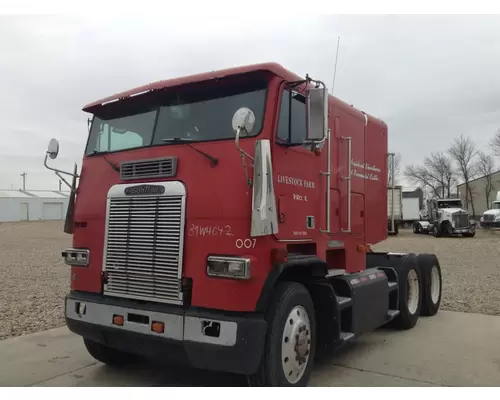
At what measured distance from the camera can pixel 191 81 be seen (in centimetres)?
450

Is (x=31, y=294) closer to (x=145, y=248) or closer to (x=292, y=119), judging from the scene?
(x=145, y=248)

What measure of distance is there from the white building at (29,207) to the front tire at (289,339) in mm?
60508

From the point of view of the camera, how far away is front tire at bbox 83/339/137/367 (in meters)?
5.08

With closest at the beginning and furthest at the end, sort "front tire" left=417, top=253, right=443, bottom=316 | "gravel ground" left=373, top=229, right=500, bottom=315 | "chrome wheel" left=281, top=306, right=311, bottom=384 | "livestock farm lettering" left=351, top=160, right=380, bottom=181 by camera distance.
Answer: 1. "chrome wheel" left=281, top=306, right=311, bottom=384
2. "livestock farm lettering" left=351, top=160, right=380, bottom=181
3. "front tire" left=417, top=253, right=443, bottom=316
4. "gravel ground" left=373, top=229, right=500, bottom=315

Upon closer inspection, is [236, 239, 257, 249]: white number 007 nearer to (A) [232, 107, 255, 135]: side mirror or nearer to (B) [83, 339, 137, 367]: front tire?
(A) [232, 107, 255, 135]: side mirror

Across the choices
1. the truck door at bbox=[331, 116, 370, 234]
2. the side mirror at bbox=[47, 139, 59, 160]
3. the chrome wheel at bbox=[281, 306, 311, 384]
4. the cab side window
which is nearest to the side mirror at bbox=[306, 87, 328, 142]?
the cab side window

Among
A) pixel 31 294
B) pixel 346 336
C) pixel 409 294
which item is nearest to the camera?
pixel 346 336

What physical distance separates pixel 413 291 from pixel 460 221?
87.4 feet

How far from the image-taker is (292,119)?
4.47 meters

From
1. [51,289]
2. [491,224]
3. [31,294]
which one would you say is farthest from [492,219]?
[31,294]

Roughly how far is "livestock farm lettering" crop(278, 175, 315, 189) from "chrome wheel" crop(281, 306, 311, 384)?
116cm

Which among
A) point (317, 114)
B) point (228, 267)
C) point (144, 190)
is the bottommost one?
point (228, 267)

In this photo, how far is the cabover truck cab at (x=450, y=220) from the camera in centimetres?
3147

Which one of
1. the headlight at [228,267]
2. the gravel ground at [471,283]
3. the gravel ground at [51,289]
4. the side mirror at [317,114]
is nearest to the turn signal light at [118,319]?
the headlight at [228,267]
